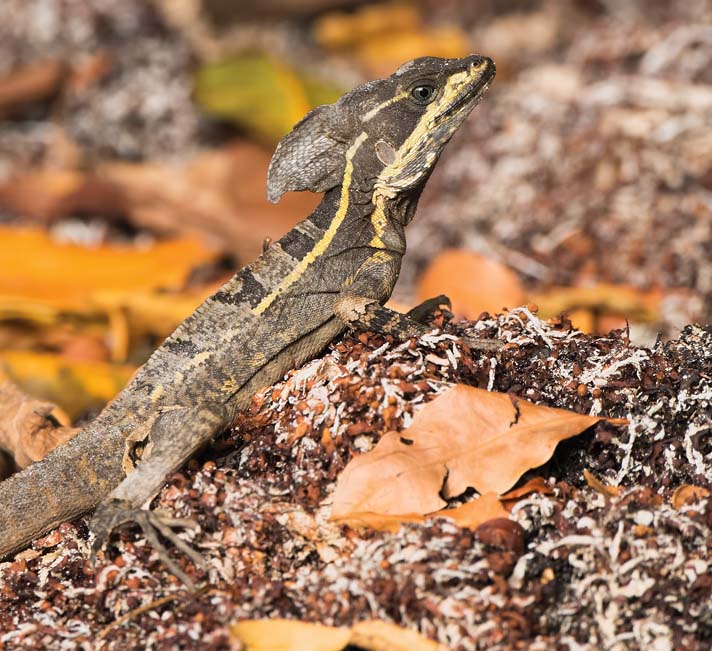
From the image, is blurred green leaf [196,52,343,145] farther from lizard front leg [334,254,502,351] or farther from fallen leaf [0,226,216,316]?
lizard front leg [334,254,502,351]

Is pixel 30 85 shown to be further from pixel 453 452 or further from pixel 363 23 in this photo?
pixel 453 452

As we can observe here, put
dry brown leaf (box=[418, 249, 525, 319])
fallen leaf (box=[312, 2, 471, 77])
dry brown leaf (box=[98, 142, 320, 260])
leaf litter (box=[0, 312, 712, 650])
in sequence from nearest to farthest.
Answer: leaf litter (box=[0, 312, 712, 650]), dry brown leaf (box=[418, 249, 525, 319]), dry brown leaf (box=[98, 142, 320, 260]), fallen leaf (box=[312, 2, 471, 77])

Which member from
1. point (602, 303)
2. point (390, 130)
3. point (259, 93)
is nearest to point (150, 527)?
point (390, 130)

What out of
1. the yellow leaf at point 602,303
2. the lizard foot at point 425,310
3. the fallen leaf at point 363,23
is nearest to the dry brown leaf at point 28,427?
the lizard foot at point 425,310

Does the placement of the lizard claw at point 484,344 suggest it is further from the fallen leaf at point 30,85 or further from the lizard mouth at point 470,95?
the fallen leaf at point 30,85

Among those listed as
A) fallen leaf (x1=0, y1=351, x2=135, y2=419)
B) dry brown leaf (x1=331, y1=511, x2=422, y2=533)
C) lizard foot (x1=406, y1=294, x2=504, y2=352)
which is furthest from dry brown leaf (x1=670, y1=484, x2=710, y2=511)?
fallen leaf (x1=0, y1=351, x2=135, y2=419)

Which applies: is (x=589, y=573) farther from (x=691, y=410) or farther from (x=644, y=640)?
(x=691, y=410)

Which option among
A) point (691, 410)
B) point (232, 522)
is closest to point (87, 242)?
point (232, 522)
